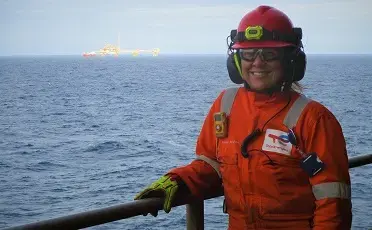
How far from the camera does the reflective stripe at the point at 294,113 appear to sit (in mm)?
2629

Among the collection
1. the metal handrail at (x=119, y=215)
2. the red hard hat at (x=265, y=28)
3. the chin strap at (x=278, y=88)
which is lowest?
the metal handrail at (x=119, y=215)

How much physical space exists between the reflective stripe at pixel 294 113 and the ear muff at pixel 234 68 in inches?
15.4

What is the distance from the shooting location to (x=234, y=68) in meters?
2.96

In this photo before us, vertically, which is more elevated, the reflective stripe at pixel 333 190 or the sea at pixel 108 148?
the reflective stripe at pixel 333 190

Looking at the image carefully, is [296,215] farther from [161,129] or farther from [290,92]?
[161,129]

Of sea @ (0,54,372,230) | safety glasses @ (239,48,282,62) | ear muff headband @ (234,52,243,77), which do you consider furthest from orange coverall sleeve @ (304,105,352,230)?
sea @ (0,54,372,230)

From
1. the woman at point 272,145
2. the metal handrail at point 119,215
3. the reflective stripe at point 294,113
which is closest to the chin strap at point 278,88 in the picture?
the woman at point 272,145

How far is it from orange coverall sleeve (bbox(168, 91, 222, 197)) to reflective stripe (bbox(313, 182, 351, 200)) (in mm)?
643

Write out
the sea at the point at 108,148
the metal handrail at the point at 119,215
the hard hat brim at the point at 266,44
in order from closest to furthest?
1. the metal handrail at the point at 119,215
2. the hard hat brim at the point at 266,44
3. the sea at the point at 108,148

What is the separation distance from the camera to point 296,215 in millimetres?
2674

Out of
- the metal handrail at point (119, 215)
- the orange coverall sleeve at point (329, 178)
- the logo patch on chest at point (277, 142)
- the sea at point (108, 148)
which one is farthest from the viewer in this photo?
the sea at point (108, 148)

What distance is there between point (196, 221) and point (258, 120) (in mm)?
640

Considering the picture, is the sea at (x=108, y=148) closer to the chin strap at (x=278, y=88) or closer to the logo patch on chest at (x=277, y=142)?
the chin strap at (x=278, y=88)

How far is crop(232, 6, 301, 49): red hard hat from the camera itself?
2.75m
